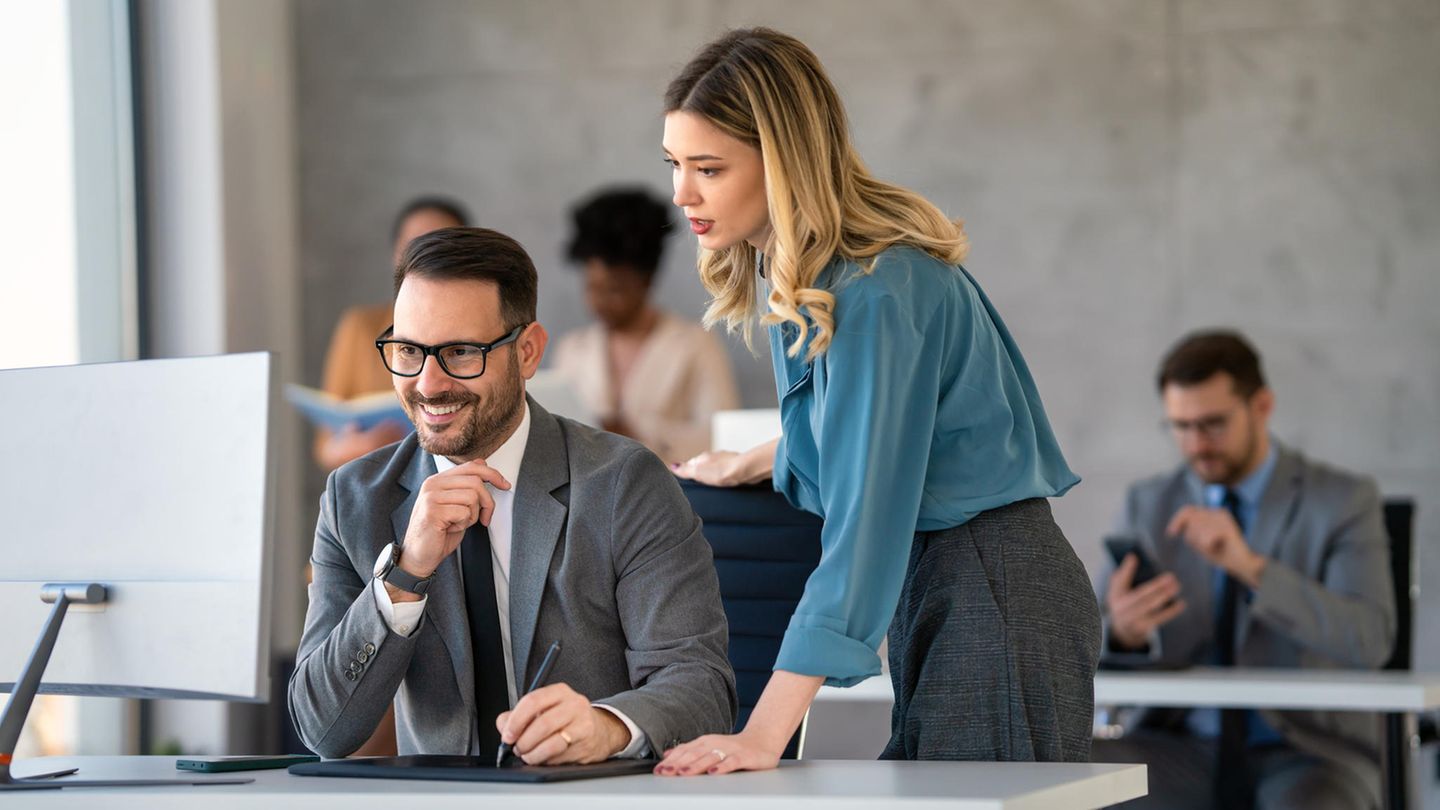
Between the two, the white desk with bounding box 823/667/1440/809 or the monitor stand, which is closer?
the monitor stand

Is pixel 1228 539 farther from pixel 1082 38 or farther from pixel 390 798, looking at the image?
pixel 390 798

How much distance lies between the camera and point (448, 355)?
1.92 meters

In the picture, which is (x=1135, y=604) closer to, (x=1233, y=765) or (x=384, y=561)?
(x=1233, y=765)

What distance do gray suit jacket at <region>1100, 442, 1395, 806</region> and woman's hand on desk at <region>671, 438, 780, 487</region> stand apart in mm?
1578

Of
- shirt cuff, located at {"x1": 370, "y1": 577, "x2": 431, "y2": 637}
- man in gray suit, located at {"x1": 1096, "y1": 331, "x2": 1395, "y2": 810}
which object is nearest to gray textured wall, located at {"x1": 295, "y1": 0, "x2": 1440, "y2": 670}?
man in gray suit, located at {"x1": 1096, "y1": 331, "x2": 1395, "y2": 810}

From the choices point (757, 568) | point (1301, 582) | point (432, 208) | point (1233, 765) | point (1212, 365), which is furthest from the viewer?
point (432, 208)

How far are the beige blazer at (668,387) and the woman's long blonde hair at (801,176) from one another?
3.03 metres

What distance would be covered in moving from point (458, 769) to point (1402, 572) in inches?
115

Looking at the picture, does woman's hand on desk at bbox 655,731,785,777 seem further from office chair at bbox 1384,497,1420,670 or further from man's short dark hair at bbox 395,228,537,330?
office chair at bbox 1384,497,1420,670

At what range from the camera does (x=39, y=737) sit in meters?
4.36

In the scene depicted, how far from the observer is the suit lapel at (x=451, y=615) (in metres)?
1.87

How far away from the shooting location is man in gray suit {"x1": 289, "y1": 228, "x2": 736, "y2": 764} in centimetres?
182

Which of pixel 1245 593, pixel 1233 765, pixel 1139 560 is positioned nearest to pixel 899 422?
pixel 1139 560

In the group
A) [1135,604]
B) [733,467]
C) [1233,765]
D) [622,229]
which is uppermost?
[622,229]
